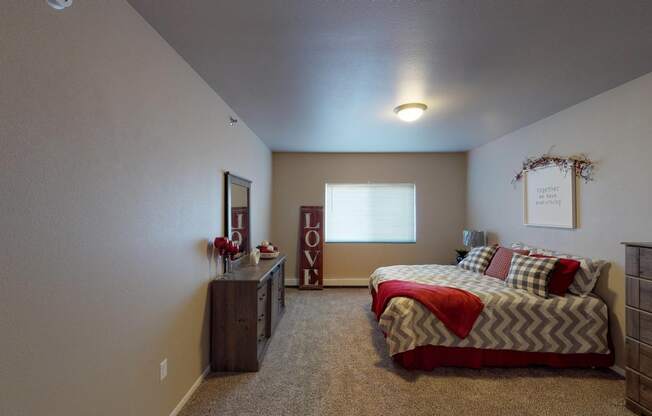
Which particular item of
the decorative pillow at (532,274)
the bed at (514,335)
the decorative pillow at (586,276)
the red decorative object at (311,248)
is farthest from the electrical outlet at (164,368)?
the decorative pillow at (586,276)

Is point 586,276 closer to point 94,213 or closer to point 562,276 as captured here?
point 562,276

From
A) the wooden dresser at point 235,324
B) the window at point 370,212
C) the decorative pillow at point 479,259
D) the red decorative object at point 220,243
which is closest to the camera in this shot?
the wooden dresser at point 235,324

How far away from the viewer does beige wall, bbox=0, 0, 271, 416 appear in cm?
106

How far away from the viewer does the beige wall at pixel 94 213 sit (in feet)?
3.49

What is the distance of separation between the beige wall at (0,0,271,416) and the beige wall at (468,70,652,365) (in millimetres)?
3751

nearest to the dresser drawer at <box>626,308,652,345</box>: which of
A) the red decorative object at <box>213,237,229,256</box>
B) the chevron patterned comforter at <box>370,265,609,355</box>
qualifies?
the chevron patterned comforter at <box>370,265,609,355</box>

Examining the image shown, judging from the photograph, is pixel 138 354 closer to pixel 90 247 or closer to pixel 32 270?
pixel 90 247

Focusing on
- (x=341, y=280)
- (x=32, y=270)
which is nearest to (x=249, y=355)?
(x=32, y=270)

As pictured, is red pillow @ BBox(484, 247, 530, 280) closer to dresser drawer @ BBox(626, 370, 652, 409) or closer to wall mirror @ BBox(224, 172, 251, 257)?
→ dresser drawer @ BBox(626, 370, 652, 409)

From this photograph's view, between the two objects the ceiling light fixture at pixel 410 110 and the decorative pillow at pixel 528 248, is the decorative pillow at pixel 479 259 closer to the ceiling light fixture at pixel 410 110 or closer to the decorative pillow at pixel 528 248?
the decorative pillow at pixel 528 248

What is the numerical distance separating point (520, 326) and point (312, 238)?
3.53 meters

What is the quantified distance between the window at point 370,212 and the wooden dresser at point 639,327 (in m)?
3.60

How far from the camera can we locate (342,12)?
5.54 ft

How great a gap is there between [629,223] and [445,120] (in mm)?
2017
